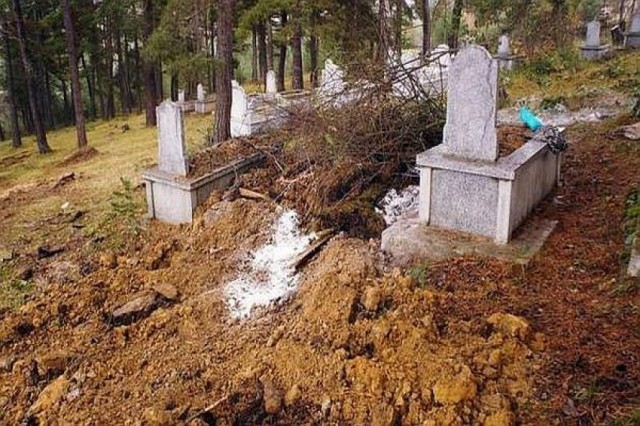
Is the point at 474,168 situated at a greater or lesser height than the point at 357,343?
greater

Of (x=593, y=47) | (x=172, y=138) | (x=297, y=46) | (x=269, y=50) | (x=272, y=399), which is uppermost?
(x=269, y=50)

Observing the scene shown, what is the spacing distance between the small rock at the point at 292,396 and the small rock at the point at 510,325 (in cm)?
153

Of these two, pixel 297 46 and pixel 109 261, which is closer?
pixel 109 261

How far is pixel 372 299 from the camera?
15.5 ft

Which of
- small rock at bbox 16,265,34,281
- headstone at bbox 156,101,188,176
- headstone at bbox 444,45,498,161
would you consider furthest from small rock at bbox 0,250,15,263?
headstone at bbox 444,45,498,161

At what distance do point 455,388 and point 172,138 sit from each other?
5679mm

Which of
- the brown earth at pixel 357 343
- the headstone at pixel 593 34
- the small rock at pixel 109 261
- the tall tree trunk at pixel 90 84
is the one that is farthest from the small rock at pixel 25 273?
the tall tree trunk at pixel 90 84

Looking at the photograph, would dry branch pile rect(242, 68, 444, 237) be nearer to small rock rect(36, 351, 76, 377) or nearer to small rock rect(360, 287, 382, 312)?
small rock rect(360, 287, 382, 312)

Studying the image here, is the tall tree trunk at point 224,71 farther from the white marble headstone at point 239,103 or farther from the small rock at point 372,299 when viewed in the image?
the small rock at point 372,299

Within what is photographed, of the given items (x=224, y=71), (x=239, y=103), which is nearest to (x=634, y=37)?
(x=239, y=103)

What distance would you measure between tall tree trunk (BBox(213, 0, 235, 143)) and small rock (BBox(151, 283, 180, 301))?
457cm

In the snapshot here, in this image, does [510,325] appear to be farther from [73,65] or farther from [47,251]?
[73,65]

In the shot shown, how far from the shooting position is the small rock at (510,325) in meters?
4.10

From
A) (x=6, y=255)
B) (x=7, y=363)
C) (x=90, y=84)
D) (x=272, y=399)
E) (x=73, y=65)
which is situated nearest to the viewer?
(x=272, y=399)
